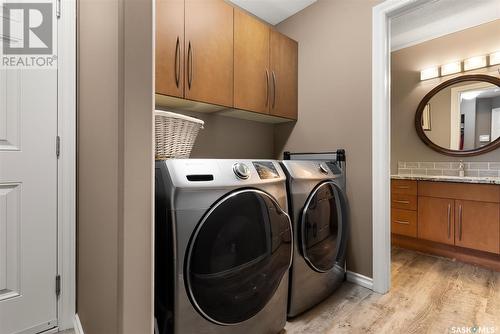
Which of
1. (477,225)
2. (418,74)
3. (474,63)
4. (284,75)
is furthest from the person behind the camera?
(418,74)

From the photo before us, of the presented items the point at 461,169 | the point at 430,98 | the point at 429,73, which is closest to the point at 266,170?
the point at 461,169

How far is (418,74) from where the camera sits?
3.03 m

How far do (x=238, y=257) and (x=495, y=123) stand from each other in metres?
3.08

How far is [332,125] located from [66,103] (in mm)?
1832

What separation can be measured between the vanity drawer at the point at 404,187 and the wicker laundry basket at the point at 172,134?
245 cm

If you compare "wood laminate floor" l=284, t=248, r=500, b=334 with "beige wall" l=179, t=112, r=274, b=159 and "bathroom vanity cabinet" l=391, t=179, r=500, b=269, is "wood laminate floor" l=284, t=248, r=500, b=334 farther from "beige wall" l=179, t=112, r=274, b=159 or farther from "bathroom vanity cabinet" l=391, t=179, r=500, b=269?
"beige wall" l=179, t=112, r=274, b=159

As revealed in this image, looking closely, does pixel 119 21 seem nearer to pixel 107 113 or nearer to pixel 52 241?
pixel 107 113

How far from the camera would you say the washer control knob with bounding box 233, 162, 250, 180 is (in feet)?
3.72

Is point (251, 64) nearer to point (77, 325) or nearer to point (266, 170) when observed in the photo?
point (266, 170)

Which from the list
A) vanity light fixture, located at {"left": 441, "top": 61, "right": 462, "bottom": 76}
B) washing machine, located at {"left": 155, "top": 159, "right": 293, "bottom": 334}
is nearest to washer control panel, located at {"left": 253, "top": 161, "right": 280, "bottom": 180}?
washing machine, located at {"left": 155, "top": 159, "right": 293, "bottom": 334}

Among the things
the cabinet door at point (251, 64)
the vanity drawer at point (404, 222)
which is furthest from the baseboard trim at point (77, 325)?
the vanity drawer at point (404, 222)

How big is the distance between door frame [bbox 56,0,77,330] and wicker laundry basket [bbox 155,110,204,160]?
1.97ft

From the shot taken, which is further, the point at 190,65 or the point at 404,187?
the point at 404,187

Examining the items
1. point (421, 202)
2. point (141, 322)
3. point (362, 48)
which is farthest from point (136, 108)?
point (421, 202)
